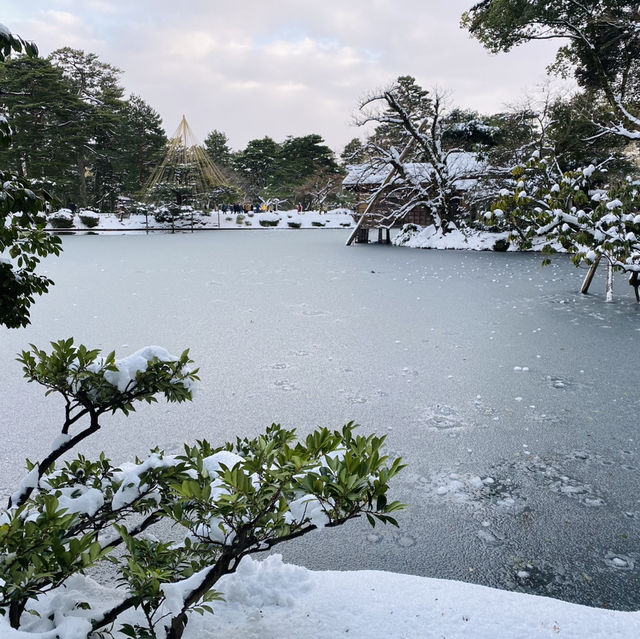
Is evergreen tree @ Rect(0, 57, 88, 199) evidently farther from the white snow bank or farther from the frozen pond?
the white snow bank

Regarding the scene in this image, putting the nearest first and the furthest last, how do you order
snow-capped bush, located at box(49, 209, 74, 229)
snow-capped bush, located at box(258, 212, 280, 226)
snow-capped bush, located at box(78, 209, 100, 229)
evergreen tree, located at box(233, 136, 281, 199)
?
snow-capped bush, located at box(49, 209, 74, 229), snow-capped bush, located at box(78, 209, 100, 229), snow-capped bush, located at box(258, 212, 280, 226), evergreen tree, located at box(233, 136, 281, 199)

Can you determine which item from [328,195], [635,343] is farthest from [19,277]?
[328,195]

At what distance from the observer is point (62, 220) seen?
1128 inches

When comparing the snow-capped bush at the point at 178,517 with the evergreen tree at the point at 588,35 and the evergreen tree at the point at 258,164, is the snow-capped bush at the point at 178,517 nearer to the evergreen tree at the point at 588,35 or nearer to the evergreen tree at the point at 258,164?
the evergreen tree at the point at 588,35

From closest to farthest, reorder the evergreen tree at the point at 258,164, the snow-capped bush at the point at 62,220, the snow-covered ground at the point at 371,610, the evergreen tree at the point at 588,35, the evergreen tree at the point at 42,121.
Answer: the snow-covered ground at the point at 371,610 → the evergreen tree at the point at 588,35 → the snow-capped bush at the point at 62,220 → the evergreen tree at the point at 42,121 → the evergreen tree at the point at 258,164

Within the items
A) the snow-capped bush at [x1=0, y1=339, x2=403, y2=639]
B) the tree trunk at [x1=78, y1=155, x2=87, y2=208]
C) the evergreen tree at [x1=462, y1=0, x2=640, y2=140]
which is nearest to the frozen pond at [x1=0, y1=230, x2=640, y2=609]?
the snow-capped bush at [x1=0, y1=339, x2=403, y2=639]

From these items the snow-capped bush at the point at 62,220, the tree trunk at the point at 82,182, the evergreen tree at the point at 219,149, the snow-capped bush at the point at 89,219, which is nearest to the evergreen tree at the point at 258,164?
the evergreen tree at the point at 219,149

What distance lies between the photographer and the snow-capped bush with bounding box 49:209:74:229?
2819cm

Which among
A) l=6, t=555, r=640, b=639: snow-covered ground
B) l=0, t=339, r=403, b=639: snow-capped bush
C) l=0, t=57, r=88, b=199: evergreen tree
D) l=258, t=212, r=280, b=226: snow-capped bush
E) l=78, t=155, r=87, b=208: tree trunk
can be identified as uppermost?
l=0, t=57, r=88, b=199: evergreen tree

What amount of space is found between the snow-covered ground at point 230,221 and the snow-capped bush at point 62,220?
0.44 metres

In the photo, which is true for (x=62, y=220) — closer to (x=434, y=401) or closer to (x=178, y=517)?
(x=434, y=401)

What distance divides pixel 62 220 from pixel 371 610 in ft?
104

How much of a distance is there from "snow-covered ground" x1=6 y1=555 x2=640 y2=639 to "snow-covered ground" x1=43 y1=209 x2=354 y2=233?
30742mm

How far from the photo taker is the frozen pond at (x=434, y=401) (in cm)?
254
